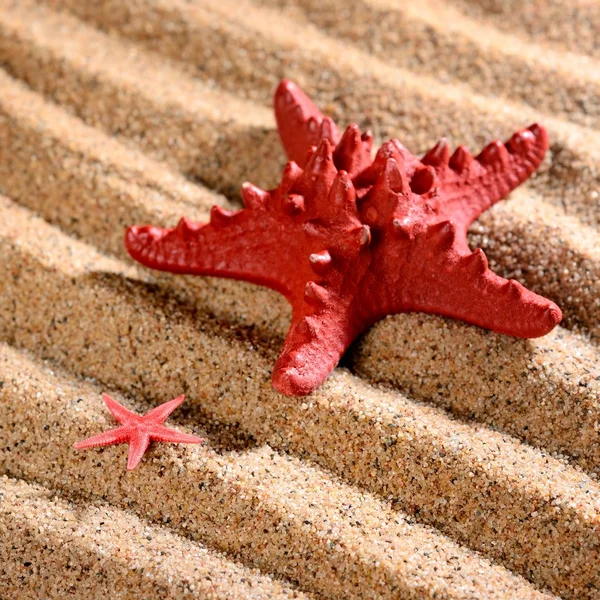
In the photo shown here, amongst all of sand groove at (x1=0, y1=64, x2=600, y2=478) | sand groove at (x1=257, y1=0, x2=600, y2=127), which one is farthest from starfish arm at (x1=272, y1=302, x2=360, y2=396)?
sand groove at (x1=257, y1=0, x2=600, y2=127)

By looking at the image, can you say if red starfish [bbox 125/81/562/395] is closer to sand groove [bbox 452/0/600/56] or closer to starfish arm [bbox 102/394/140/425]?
starfish arm [bbox 102/394/140/425]

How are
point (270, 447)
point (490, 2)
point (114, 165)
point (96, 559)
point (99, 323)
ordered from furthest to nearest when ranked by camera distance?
point (490, 2)
point (114, 165)
point (99, 323)
point (270, 447)
point (96, 559)

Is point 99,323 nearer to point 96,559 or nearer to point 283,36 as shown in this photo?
point 96,559

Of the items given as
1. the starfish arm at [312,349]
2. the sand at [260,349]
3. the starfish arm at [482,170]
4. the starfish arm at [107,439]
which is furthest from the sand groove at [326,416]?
the starfish arm at [482,170]

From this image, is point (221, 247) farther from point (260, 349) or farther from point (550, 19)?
point (550, 19)

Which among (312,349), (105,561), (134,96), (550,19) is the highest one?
(550,19)

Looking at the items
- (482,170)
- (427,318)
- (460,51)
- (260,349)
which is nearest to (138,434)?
(260,349)

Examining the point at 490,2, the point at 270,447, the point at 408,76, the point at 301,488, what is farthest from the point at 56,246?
the point at 490,2
